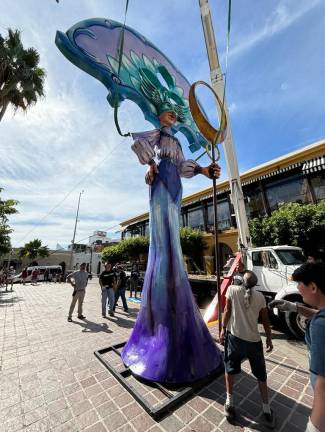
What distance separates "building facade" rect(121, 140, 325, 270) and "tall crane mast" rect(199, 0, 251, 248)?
4.09 metres

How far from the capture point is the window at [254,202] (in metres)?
14.8

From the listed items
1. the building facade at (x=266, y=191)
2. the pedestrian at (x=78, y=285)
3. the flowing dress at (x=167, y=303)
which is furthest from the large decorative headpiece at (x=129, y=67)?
the building facade at (x=266, y=191)

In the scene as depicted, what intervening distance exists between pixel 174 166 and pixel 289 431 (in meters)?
3.61

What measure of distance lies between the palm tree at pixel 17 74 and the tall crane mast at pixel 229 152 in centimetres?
871

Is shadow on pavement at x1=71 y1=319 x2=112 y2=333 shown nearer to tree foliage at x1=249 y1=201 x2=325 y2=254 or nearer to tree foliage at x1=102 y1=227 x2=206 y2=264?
tree foliage at x1=249 y1=201 x2=325 y2=254

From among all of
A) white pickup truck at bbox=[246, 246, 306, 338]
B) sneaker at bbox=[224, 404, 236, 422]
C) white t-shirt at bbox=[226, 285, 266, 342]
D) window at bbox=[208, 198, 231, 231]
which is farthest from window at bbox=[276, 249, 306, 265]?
window at bbox=[208, 198, 231, 231]

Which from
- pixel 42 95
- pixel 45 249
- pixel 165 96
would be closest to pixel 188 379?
pixel 165 96

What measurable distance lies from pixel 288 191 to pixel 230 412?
45.8ft

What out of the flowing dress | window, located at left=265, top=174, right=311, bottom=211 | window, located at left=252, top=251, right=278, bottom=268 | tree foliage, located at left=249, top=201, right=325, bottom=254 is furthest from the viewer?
window, located at left=265, top=174, right=311, bottom=211

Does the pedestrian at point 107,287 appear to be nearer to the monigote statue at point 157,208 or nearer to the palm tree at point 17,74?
the monigote statue at point 157,208

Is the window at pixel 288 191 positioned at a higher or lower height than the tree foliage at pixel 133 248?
higher

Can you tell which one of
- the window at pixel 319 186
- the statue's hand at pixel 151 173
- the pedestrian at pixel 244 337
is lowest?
the pedestrian at pixel 244 337

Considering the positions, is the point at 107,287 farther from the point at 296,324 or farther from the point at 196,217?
the point at 196,217

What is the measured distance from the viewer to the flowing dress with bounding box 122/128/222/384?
301 centimetres
